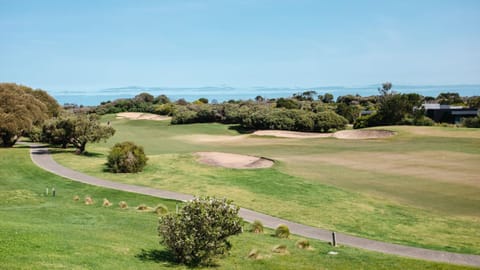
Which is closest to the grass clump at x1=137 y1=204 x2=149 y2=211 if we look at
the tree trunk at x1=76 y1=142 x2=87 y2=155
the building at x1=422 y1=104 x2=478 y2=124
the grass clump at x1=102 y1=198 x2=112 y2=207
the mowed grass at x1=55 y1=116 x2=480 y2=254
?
the grass clump at x1=102 y1=198 x2=112 y2=207

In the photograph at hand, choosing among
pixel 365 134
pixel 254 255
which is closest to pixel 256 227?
pixel 254 255

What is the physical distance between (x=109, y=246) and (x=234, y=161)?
29484 mm

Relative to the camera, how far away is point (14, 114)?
174ft

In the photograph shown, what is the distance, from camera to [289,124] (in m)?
78.9

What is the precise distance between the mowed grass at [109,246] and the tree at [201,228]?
2.63 feet

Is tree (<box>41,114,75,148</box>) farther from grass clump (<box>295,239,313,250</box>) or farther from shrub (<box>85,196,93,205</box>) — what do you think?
grass clump (<box>295,239,313,250</box>)

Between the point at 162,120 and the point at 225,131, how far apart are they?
28.2m

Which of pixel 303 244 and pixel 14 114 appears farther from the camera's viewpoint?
pixel 14 114

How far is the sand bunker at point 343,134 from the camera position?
6585cm

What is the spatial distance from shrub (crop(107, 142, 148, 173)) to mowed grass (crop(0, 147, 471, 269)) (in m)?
12.1

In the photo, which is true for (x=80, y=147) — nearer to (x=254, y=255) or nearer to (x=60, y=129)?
(x=60, y=129)

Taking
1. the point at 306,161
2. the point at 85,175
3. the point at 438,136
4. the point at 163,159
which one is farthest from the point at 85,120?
the point at 438,136

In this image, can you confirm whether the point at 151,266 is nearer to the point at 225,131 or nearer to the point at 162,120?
the point at 225,131

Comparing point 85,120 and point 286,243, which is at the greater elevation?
point 85,120
